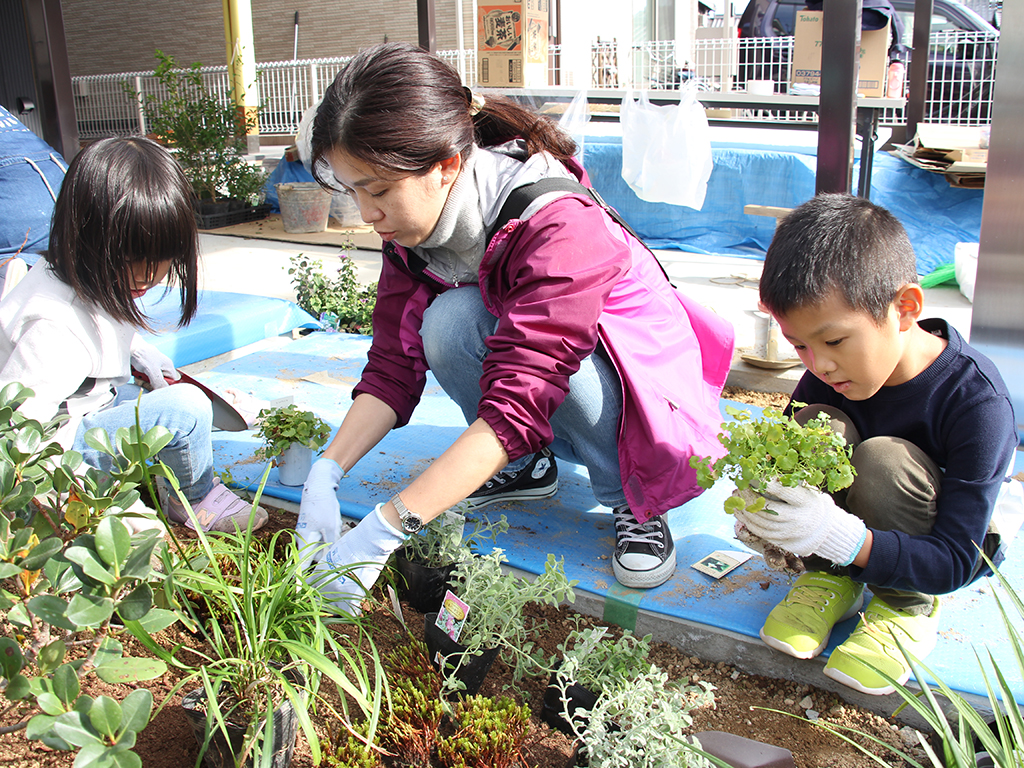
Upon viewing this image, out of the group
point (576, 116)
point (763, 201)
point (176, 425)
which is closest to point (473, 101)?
point (176, 425)

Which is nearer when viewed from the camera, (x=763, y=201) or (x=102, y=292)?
(x=102, y=292)

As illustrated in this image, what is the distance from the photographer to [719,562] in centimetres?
192

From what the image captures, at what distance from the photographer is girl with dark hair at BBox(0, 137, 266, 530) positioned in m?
1.78

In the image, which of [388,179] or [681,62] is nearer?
[388,179]

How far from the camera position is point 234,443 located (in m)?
2.67

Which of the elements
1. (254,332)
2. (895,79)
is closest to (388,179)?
(254,332)

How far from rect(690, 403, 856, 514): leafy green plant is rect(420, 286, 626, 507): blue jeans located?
426 mm

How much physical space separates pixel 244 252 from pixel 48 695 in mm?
5854

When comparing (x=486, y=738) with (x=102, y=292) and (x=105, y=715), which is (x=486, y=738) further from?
(x=102, y=292)

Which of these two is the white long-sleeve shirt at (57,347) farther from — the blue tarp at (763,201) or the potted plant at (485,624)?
the blue tarp at (763,201)

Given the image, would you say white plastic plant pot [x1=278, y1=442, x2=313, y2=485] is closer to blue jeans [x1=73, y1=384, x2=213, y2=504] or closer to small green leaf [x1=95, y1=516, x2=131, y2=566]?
blue jeans [x1=73, y1=384, x2=213, y2=504]

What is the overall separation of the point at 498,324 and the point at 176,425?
2.83 feet

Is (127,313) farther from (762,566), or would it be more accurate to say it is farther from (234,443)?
(762,566)

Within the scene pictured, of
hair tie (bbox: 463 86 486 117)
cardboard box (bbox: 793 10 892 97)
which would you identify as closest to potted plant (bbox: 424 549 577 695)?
hair tie (bbox: 463 86 486 117)
